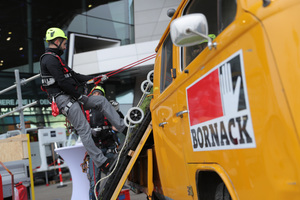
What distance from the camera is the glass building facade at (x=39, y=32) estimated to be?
16.1 m

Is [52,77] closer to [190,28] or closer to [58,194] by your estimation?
[190,28]

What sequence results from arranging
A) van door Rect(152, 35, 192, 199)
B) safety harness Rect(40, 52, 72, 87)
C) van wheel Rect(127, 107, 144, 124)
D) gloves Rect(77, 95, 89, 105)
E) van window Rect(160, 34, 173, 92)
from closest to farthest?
van door Rect(152, 35, 192, 199) < van window Rect(160, 34, 173, 92) < van wheel Rect(127, 107, 144, 124) < safety harness Rect(40, 52, 72, 87) < gloves Rect(77, 95, 89, 105)

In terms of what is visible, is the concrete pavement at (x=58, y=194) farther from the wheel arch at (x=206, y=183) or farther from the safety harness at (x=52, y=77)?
the wheel arch at (x=206, y=183)

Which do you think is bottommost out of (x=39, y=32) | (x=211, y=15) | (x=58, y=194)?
(x=58, y=194)

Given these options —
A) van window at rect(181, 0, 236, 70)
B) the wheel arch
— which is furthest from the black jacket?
the wheel arch

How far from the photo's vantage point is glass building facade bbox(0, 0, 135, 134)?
1614 centimetres

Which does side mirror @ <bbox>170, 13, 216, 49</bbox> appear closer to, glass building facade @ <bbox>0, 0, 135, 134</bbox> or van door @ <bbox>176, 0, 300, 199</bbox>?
van door @ <bbox>176, 0, 300, 199</bbox>

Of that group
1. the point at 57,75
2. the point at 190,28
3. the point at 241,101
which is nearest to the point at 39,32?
the point at 57,75

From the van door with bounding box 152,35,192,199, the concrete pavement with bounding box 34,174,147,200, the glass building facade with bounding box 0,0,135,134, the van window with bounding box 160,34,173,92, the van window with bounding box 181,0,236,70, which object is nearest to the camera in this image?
the van window with bounding box 181,0,236,70

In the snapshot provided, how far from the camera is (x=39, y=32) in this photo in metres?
17.0

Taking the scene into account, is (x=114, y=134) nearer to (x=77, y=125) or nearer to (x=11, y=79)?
(x=77, y=125)

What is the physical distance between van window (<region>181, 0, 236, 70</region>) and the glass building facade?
542 inches

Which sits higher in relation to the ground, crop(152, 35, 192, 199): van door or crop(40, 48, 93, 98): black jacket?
crop(40, 48, 93, 98): black jacket

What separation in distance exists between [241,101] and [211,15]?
1.12 metres
